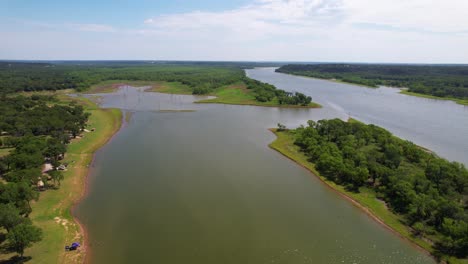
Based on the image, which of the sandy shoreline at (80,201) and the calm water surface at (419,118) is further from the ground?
the calm water surface at (419,118)

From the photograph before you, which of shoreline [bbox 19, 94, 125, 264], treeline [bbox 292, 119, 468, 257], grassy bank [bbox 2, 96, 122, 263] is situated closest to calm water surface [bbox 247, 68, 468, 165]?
treeline [bbox 292, 119, 468, 257]

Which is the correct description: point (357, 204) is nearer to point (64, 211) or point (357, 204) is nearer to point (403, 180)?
point (403, 180)

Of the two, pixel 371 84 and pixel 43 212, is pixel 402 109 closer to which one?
pixel 371 84

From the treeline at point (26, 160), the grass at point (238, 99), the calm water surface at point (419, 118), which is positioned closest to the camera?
the treeline at point (26, 160)

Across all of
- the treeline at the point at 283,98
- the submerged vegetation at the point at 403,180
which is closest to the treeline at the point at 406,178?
the submerged vegetation at the point at 403,180

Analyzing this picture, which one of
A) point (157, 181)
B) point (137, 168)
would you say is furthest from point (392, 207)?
point (137, 168)

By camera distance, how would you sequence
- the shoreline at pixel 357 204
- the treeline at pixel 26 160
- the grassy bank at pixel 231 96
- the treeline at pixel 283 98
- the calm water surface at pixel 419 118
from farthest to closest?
the grassy bank at pixel 231 96, the treeline at pixel 283 98, the calm water surface at pixel 419 118, the shoreline at pixel 357 204, the treeline at pixel 26 160

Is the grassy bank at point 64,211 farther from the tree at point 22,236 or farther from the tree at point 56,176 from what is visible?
the tree at point 22,236
